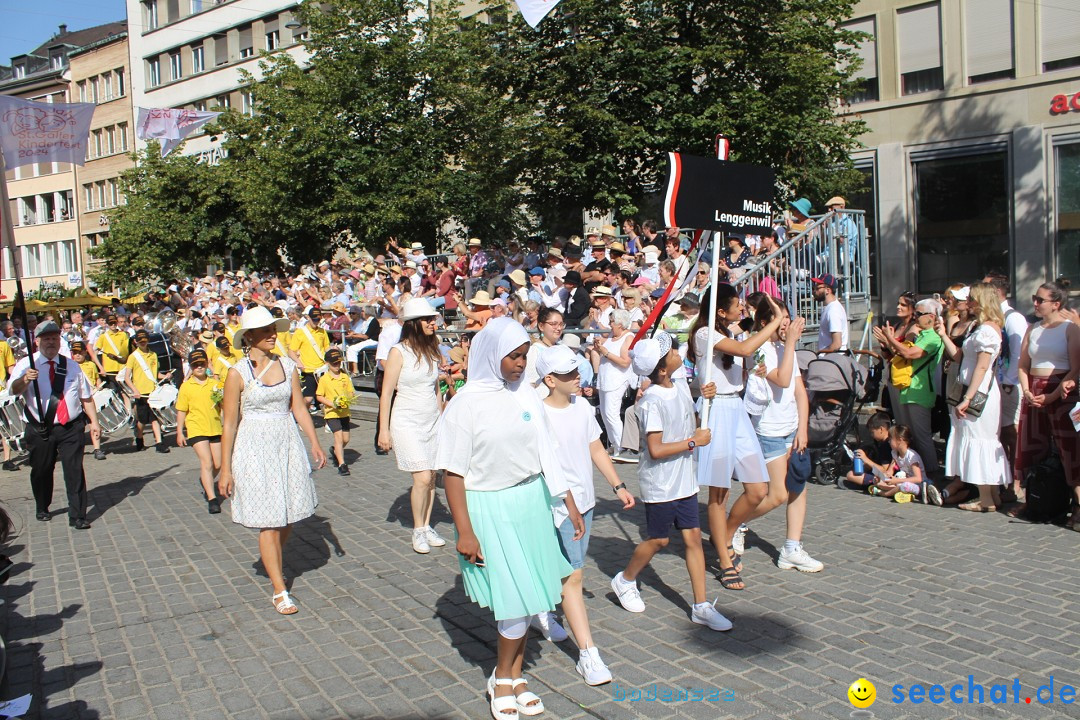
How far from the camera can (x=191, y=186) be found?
3656cm

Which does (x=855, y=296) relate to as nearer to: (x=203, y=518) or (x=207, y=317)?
(x=203, y=518)

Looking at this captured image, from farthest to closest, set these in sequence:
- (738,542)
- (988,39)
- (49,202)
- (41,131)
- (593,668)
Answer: (49,202) → (988,39) → (41,131) → (738,542) → (593,668)

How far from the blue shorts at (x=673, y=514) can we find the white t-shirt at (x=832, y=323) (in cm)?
547

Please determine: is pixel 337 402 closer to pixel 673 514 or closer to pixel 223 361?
pixel 223 361

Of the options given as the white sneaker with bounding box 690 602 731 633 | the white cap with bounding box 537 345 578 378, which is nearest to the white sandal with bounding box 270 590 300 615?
the white cap with bounding box 537 345 578 378

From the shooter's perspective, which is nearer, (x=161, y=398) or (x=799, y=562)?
(x=799, y=562)

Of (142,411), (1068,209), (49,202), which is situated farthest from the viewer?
(49,202)

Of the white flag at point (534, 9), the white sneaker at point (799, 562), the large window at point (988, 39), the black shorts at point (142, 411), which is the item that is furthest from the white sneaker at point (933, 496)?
the large window at point (988, 39)

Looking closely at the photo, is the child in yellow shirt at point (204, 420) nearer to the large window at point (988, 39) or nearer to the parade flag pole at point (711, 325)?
the parade flag pole at point (711, 325)

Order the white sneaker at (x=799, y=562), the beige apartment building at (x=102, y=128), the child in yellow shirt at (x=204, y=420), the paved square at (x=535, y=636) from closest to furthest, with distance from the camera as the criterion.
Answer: the paved square at (x=535, y=636)
the white sneaker at (x=799, y=562)
the child in yellow shirt at (x=204, y=420)
the beige apartment building at (x=102, y=128)

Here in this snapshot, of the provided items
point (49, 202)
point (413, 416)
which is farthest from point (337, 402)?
point (49, 202)

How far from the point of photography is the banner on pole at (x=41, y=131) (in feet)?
42.0

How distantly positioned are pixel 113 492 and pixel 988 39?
21.4 metres

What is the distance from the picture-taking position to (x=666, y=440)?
5590 mm
